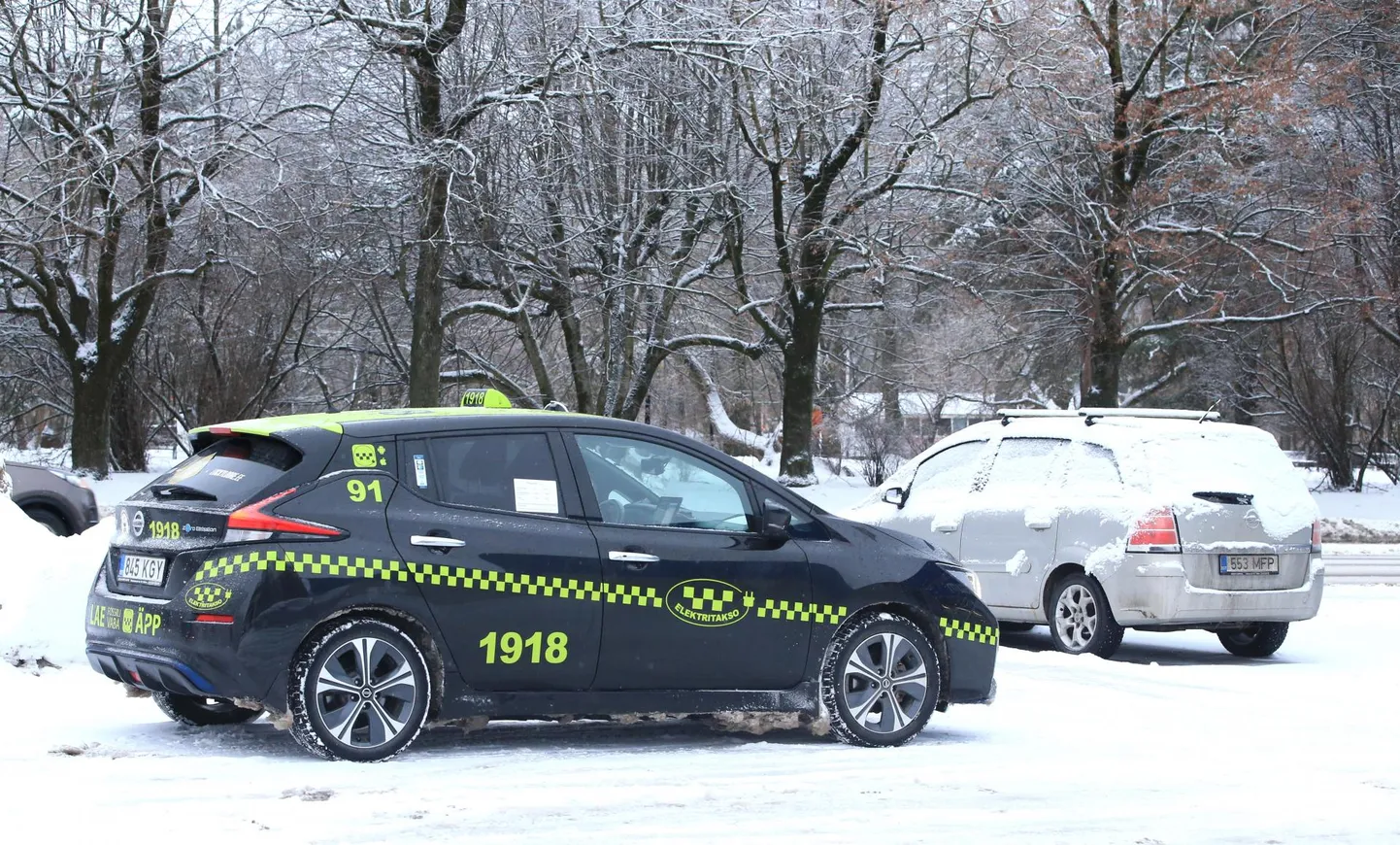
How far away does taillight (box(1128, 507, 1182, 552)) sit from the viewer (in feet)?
35.0

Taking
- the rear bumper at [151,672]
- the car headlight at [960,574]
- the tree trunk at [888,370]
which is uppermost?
the tree trunk at [888,370]

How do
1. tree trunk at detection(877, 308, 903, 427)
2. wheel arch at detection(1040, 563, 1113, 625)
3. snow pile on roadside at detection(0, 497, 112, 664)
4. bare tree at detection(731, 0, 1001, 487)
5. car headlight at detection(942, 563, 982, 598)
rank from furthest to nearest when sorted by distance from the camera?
tree trunk at detection(877, 308, 903, 427), bare tree at detection(731, 0, 1001, 487), wheel arch at detection(1040, 563, 1113, 625), snow pile on roadside at detection(0, 497, 112, 664), car headlight at detection(942, 563, 982, 598)

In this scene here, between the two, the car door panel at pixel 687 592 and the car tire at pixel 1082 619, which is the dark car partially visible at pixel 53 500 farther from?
the car door panel at pixel 687 592

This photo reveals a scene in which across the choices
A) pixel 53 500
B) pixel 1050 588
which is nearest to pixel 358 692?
pixel 1050 588

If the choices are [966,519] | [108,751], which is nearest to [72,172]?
[966,519]

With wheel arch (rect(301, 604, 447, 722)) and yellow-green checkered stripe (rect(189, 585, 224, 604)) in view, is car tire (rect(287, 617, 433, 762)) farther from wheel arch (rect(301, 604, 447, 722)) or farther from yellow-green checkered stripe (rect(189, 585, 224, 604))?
yellow-green checkered stripe (rect(189, 585, 224, 604))

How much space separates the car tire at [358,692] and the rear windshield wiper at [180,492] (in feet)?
2.53

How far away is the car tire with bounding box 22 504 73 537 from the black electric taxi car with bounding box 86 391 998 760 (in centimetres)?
889

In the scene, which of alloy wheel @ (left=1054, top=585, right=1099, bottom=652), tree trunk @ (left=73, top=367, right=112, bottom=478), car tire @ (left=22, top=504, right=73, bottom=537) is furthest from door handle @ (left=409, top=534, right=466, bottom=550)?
tree trunk @ (left=73, top=367, right=112, bottom=478)

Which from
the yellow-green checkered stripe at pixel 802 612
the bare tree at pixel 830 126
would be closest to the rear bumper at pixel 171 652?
the yellow-green checkered stripe at pixel 802 612

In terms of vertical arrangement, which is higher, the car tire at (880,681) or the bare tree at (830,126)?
the bare tree at (830,126)

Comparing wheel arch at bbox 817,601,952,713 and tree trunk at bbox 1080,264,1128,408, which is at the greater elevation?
tree trunk at bbox 1080,264,1128,408

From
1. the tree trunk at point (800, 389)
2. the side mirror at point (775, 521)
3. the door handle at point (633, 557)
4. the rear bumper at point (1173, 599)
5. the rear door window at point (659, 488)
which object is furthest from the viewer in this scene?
the tree trunk at point (800, 389)

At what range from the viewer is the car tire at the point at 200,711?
700 cm
